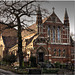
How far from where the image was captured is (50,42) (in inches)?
1576

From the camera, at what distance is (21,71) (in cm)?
2197

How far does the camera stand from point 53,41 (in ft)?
135

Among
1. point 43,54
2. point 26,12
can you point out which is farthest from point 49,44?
point 26,12

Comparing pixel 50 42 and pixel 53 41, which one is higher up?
pixel 53 41

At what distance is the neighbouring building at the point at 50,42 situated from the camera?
127ft

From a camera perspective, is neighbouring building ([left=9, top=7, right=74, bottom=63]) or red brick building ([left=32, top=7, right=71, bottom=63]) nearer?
neighbouring building ([left=9, top=7, right=74, bottom=63])

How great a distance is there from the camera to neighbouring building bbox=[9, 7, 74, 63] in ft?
127

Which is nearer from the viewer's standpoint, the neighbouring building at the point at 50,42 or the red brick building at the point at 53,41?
the neighbouring building at the point at 50,42

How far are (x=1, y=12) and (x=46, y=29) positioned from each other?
63.8ft

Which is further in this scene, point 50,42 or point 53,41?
point 53,41

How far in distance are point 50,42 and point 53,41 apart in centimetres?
127

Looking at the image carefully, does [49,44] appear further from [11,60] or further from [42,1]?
[42,1]

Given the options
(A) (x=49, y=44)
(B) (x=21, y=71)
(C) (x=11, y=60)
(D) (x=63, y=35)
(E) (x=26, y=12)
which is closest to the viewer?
(B) (x=21, y=71)

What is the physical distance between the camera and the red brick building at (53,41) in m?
39.0
